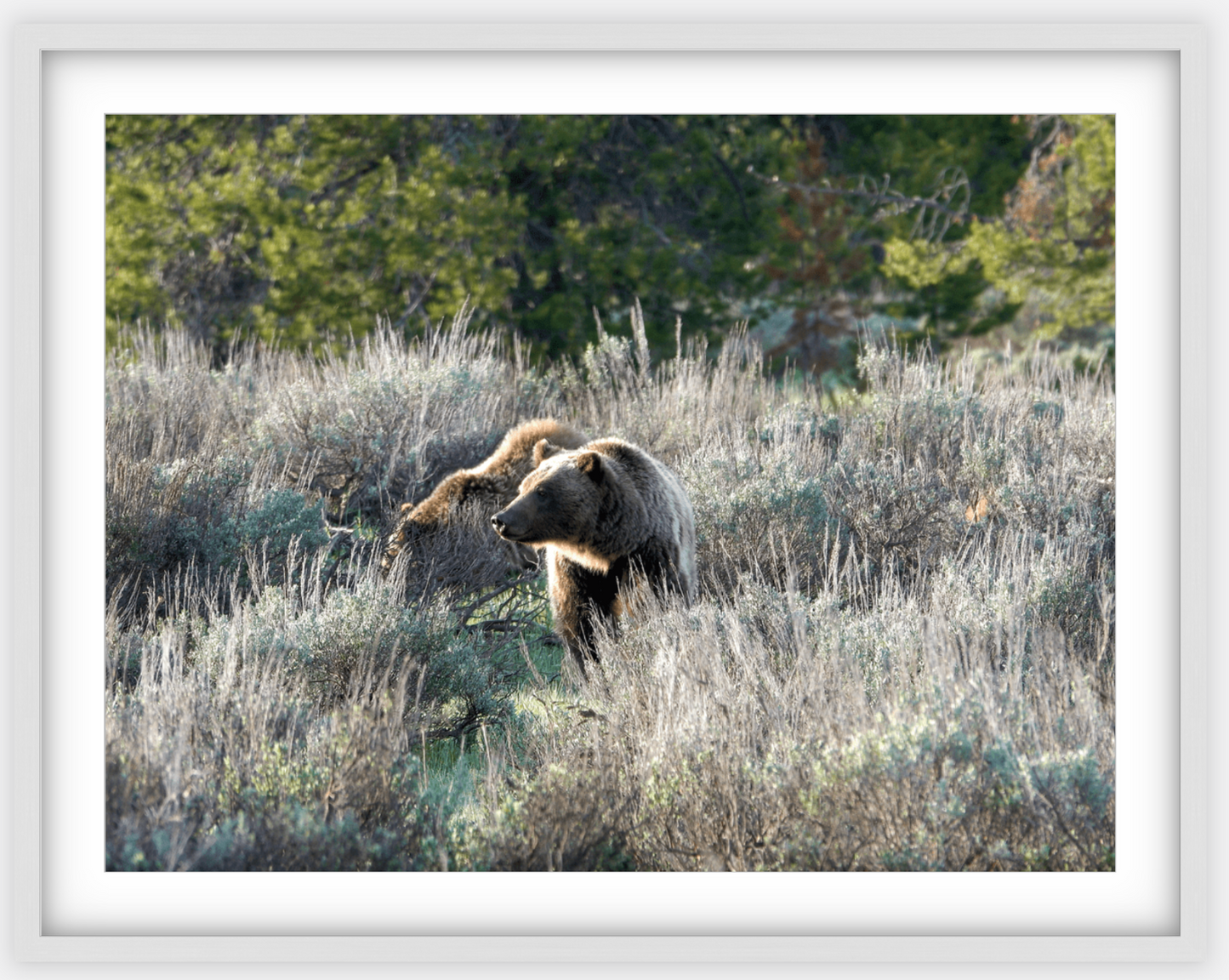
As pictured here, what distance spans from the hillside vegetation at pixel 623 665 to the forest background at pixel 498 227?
17.5 ft

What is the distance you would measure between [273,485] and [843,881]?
4218 millimetres

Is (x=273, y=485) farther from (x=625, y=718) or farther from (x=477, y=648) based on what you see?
(x=625, y=718)

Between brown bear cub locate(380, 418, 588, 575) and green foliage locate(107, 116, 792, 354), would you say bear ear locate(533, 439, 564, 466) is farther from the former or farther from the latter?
green foliage locate(107, 116, 792, 354)

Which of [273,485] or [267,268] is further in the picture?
[267,268]

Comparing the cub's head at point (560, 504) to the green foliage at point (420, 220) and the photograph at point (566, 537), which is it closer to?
the photograph at point (566, 537)

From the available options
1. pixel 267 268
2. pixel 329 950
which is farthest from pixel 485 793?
pixel 267 268

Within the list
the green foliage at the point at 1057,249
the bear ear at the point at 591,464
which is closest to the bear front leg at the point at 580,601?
the bear ear at the point at 591,464

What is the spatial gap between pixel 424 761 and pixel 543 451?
214 cm

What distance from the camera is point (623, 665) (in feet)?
14.9

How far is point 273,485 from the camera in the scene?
6.29m

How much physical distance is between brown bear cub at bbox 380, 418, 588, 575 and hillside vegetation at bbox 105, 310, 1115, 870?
207 mm

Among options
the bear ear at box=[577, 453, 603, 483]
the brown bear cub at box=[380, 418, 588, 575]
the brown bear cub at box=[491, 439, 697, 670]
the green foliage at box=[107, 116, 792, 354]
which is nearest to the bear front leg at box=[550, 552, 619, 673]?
the brown bear cub at box=[491, 439, 697, 670]

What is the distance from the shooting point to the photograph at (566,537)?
10.8 ft

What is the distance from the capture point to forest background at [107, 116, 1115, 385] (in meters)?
13.3
